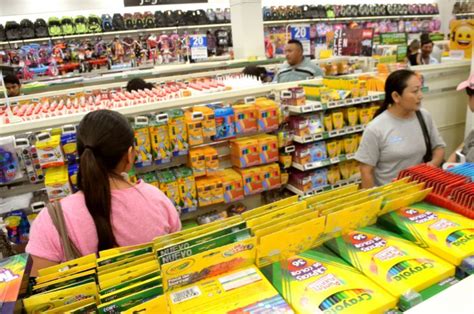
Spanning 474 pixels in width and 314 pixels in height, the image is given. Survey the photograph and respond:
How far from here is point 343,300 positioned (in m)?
1.04

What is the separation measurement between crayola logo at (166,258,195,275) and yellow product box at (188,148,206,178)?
6.79 feet

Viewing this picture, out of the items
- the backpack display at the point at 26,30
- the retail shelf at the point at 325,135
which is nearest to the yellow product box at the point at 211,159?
the retail shelf at the point at 325,135

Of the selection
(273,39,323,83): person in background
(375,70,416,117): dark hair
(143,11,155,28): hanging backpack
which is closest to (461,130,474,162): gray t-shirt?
(375,70,416,117): dark hair

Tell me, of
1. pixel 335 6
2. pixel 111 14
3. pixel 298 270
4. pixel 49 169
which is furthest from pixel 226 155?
pixel 335 6

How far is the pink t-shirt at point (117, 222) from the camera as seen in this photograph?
1.47 metres

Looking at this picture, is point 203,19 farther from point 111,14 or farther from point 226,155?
point 226,155

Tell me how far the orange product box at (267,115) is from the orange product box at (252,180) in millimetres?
393

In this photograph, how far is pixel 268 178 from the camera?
11.5 feet

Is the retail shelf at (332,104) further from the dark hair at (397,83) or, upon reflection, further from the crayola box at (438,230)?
the crayola box at (438,230)

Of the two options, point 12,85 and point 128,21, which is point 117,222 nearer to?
point 12,85

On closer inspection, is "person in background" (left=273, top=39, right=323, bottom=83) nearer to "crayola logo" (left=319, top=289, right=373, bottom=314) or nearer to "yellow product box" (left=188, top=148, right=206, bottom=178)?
"yellow product box" (left=188, top=148, right=206, bottom=178)

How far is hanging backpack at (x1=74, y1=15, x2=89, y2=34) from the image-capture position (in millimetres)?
8031

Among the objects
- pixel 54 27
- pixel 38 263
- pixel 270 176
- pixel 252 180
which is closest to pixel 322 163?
pixel 270 176

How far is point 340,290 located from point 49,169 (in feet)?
7.62
